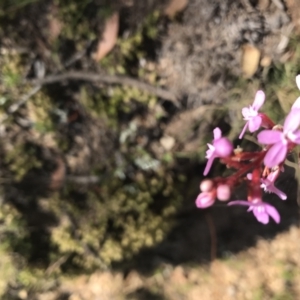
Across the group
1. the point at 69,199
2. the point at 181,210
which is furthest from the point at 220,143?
the point at 181,210

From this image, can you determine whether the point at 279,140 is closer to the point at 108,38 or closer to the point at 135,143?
the point at 108,38

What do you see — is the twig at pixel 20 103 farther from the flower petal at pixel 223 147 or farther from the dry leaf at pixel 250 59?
the flower petal at pixel 223 147

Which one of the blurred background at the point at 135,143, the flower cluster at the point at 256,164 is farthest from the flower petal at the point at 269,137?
the blurred background at the point at 135,143

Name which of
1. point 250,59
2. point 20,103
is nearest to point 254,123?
point 250,59

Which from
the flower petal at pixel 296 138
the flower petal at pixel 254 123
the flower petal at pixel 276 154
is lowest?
the flower petal at pixel 254 123

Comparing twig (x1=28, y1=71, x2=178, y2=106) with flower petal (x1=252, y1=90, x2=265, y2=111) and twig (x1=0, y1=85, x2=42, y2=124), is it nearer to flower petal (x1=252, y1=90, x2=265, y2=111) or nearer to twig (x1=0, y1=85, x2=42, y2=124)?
twig (x1=0, y1=85, x2=42, y2=124)

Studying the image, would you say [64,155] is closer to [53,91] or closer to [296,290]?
[53,91]
